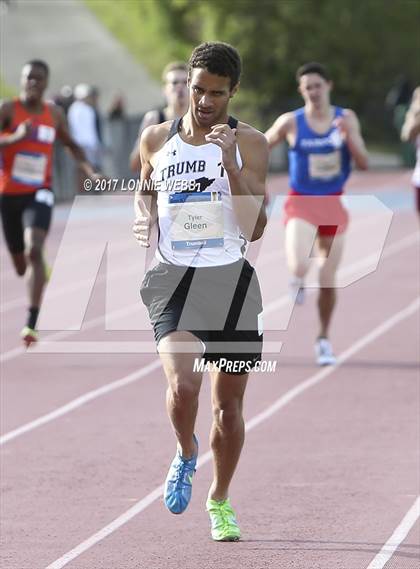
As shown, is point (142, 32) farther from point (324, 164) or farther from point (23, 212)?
point (324, 164)

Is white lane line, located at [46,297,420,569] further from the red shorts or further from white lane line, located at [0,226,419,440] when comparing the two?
white lane line, located at [0,226,419,440]

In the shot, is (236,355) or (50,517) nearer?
(236,355)

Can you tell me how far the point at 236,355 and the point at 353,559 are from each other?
3.17 feet

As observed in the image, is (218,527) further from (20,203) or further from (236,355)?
(20,203)

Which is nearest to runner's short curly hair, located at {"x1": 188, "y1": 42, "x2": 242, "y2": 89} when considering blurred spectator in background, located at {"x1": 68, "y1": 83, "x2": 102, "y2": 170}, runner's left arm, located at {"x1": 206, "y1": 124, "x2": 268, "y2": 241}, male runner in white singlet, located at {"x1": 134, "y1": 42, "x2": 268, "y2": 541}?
male runner in white singlet, located at {"x1": 134, "y1": 42, "x2": 268, "y2": 541}

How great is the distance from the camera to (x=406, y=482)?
24.1 ft

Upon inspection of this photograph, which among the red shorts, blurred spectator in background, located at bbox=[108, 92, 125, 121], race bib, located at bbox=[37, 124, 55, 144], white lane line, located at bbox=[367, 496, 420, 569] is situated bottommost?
white lane line, located at bbox=[367, 496, 420, 569]

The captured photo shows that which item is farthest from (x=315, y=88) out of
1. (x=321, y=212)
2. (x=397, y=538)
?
(x=397, y=538)

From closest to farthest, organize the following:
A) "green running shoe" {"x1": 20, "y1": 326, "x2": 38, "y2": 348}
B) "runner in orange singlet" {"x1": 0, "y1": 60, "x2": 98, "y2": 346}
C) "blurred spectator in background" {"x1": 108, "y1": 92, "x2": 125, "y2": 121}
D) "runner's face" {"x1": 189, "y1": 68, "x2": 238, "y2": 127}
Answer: "runner's face" {"x1": 189, "y1": 68, "x2": 238, "y2": 127}, "green running shoe" {"x1": 20, "y1": 326, "x2": 38, "y2": 348}, "runner in orange singlet" {"x1": 0, "y1": 60, "x2": 98, "y2": 346}, "blurred spectator in background" {"x1": 108, "y1": 92, "x2": 125, "y2": 121}

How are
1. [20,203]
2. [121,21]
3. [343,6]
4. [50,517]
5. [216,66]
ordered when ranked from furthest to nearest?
1. [121,21]
2. [343,6]
3. [20,203]
4. [50,517]
5. [216,66]

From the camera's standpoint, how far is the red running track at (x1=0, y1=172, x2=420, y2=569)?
6230mm

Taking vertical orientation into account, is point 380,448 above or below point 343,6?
below

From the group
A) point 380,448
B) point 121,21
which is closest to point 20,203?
point 380,448

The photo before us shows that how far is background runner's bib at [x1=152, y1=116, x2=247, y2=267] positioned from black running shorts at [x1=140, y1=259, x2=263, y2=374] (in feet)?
0.18
